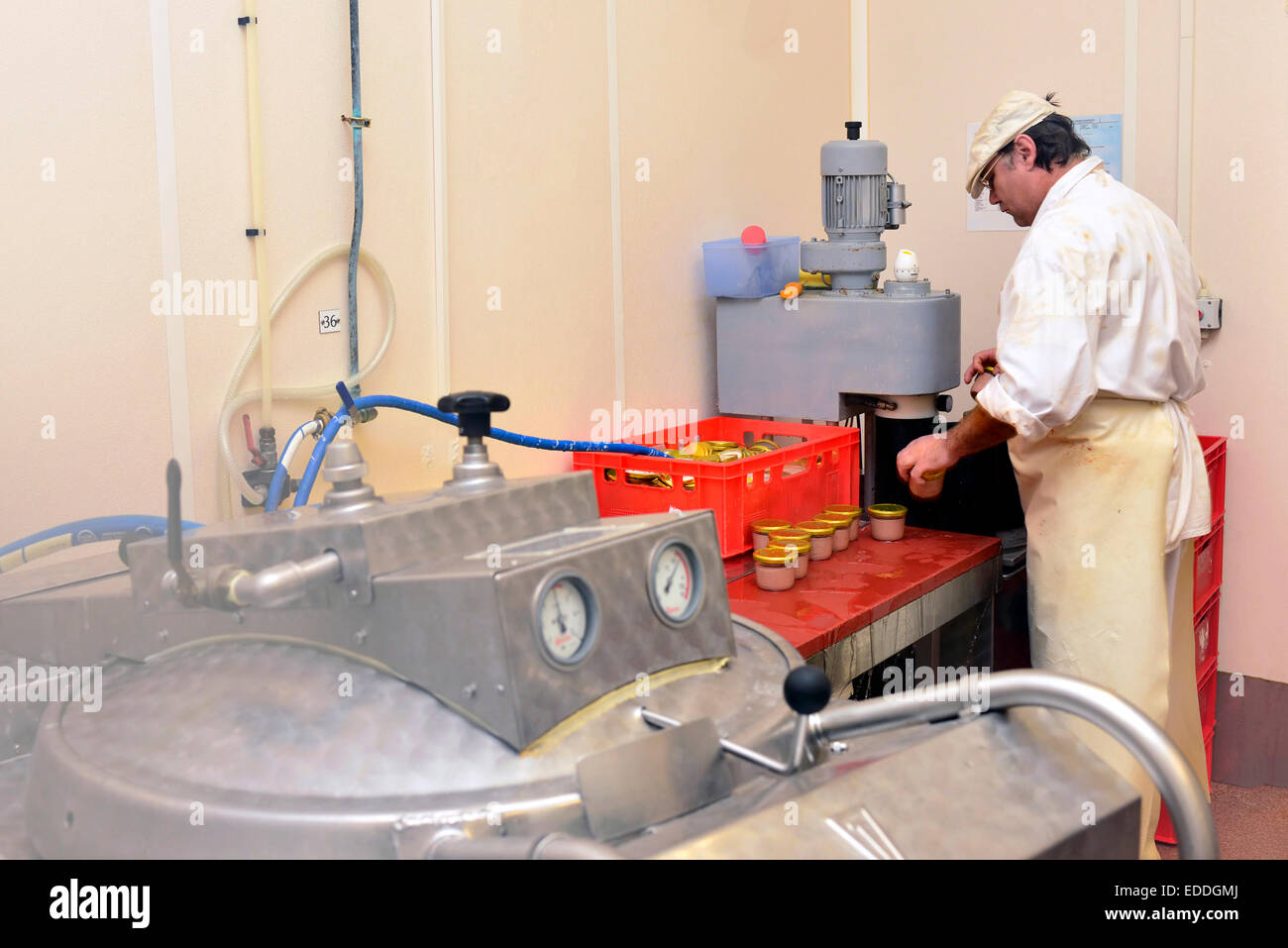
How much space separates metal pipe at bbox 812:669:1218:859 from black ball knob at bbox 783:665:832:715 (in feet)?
0.12

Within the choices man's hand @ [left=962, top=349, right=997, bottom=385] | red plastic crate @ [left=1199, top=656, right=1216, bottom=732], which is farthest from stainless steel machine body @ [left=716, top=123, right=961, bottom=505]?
red plastic crate @ [left=1199, top=656, right=1216, bottom=732]

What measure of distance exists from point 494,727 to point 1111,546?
1728 mm

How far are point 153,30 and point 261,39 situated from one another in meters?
0.20

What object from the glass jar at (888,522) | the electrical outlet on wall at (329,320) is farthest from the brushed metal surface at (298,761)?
the glass jar at (888,522)

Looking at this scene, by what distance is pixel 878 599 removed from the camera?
2.27 meters

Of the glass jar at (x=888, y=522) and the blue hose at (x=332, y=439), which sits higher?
the blue hose at (x=332, y=439)

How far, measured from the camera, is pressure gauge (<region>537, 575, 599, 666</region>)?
1087mm

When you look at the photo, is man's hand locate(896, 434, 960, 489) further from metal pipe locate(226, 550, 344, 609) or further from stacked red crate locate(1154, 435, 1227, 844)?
metal pipe locate(226, 550, 344, 609)

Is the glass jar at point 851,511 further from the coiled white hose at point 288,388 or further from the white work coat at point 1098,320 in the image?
the coiled white hose at point 288,388

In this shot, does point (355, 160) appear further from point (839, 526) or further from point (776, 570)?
point (839, 526)

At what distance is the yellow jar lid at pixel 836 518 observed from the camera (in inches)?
104

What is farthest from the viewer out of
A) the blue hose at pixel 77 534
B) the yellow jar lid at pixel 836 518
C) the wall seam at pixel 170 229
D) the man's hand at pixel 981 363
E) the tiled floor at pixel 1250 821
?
the tiled floor at pixel 1250 821

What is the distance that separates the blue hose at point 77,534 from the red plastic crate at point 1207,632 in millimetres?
2815

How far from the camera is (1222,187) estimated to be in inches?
130
